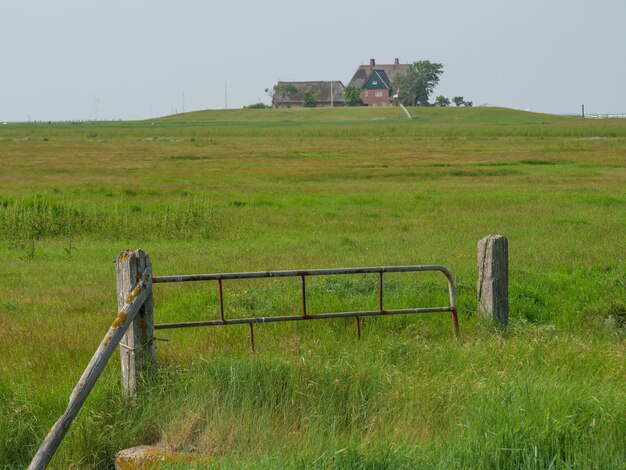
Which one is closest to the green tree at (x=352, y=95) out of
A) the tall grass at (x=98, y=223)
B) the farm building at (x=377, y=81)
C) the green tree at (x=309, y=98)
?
the farm building at (x=377, y=81)

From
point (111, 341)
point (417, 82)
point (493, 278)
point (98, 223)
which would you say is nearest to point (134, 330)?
point (111, 341)

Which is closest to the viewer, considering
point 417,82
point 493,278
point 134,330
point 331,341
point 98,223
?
point 134,330

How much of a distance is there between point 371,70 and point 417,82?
640 inches

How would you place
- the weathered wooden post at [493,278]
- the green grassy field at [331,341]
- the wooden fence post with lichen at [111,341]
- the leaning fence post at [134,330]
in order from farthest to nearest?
the weathered wooden post at [493,278]
the leaning fence post at [134,330]
the green grassy field at [331,341]
the wooden fence post with lichen at [111,341]

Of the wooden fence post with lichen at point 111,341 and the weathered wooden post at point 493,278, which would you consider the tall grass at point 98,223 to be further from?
the wooden fence post with lichen at point 111,341

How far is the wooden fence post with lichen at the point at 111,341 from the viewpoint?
5836 millimetres

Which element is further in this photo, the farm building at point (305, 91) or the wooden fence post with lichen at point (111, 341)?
the farm building at point (305, 91)

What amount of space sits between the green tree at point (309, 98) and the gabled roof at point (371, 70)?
1100 centimetres

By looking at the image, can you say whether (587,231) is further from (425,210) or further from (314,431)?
(314,431)

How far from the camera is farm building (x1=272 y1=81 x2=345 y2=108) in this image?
178 metres

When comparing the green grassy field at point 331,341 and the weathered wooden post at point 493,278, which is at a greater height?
the weathered wooden post at point 493,278

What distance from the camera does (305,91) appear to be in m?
177

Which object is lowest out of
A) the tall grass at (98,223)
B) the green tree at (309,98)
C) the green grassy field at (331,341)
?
the green grassy field at (331,341)

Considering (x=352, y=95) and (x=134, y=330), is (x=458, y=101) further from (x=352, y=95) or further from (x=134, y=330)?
(x=134, y=330)
